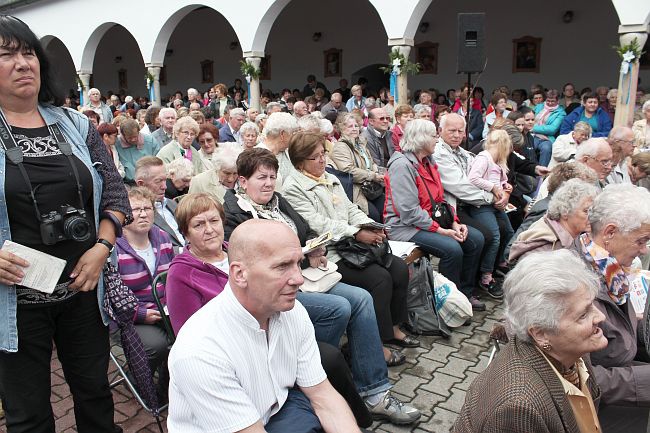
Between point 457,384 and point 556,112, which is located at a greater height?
point 556,112

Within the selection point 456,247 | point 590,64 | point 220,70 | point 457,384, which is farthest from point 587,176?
point 220,70

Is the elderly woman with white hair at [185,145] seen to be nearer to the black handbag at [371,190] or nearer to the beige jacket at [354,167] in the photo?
the beige jacket at [354,167]

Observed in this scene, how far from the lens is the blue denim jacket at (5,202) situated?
1.91 m

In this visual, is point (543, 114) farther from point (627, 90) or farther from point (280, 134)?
point (280, 134)

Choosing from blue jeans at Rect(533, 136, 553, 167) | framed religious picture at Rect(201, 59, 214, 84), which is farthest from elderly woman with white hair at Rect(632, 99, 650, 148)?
framed religious picture at Rect(201, 59, 214, 84)

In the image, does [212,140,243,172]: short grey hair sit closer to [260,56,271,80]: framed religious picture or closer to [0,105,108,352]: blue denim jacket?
[0,105,108,352]: blue denim jacket

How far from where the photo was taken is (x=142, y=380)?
2.68 meters

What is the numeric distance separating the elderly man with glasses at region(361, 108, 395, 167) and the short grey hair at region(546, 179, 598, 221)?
11.5ft

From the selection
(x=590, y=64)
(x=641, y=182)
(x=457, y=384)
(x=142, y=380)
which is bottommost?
(x=457, y=384)

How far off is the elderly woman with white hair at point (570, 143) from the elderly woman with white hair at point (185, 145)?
4.27m

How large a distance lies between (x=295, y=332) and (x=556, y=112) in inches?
322

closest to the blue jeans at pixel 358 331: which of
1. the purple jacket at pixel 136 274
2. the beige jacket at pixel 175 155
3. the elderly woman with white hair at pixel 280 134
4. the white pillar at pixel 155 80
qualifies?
the purple jacket at pixel 136 274

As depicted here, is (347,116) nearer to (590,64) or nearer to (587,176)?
(587,176)

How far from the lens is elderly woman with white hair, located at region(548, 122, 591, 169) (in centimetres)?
634
